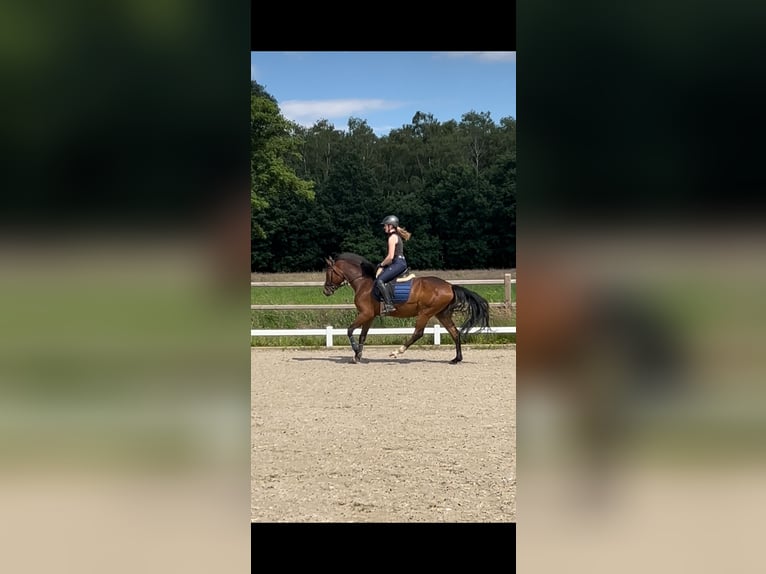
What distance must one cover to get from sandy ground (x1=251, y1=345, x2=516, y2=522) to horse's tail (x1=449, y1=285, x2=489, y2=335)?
60 centimetres

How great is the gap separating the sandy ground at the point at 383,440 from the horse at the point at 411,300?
1.76 ft

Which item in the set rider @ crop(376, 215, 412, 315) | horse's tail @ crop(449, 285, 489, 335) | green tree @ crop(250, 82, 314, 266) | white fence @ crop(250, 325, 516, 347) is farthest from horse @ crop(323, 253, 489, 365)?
green tree @ crop(250, 82, 314, 266)

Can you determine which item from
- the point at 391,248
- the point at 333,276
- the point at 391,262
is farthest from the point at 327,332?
the point at 391,248

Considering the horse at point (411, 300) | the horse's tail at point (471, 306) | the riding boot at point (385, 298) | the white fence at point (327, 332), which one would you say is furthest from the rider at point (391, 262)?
the white fence at point (327, 332)

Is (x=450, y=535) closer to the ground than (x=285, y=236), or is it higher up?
closer to the ground

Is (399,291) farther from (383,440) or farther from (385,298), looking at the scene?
(383,440)

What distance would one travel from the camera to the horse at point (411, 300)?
11.5m

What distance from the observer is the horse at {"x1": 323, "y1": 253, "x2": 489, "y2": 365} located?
11484 mm

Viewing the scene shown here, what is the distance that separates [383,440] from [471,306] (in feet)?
15.8

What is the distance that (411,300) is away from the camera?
11.6 meters
